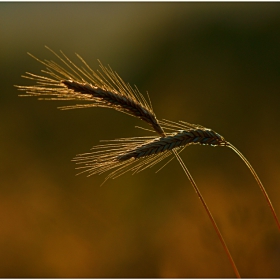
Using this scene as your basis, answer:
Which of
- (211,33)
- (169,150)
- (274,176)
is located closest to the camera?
(169,150)

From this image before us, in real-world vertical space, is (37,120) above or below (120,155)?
above

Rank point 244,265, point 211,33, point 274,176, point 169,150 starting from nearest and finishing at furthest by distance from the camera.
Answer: point 169,150 → point 244,265 → point 274,176 → point 211,33

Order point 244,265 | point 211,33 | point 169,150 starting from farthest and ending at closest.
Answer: point 211,33 → point 244,265 → point 169,150

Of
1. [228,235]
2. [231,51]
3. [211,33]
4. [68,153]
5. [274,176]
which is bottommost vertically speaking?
[228,235]

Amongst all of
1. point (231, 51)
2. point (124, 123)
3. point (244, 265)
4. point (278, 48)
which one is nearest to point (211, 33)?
point (231, 51)

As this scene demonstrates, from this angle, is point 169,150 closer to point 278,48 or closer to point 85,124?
point 85,124

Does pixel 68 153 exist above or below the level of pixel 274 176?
above

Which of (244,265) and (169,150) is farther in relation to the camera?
(244,265)

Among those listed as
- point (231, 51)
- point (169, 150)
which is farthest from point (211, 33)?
point (169, 150)

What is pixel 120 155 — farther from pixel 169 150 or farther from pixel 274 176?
pixel 274 176
